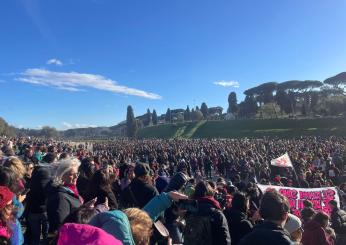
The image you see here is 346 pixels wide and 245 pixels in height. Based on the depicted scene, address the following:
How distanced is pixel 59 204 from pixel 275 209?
2.13 meters

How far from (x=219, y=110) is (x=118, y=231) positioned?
15612cm

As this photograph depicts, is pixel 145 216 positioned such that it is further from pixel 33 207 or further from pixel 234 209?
pixel 33 207

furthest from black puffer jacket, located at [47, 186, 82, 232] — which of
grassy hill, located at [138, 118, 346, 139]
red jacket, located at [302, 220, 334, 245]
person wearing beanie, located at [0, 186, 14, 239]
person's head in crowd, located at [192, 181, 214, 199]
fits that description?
grassy hill, located at [138, 118, 346, 139]

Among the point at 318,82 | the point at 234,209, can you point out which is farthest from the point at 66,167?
the point at 318,82

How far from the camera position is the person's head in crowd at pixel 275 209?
3.09 m

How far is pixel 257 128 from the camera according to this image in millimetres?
74500

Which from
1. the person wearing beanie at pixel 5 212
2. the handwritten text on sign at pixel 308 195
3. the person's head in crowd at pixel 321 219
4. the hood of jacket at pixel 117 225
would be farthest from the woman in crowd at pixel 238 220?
the handwritten text on sign at pixel 308 195

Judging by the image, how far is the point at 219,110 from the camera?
156750mm

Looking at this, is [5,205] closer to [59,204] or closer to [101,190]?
[59,204]

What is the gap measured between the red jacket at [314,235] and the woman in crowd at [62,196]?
9.12 ft

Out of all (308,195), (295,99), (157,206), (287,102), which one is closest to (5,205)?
(157,206)

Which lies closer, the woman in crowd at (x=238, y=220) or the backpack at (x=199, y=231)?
the backpack at (x=199, y=231)

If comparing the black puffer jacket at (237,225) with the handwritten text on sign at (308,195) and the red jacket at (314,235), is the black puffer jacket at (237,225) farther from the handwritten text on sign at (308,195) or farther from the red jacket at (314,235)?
the handwritten text on sign at (308,195)

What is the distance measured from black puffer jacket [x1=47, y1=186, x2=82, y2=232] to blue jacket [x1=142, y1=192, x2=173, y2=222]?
2.61ft
